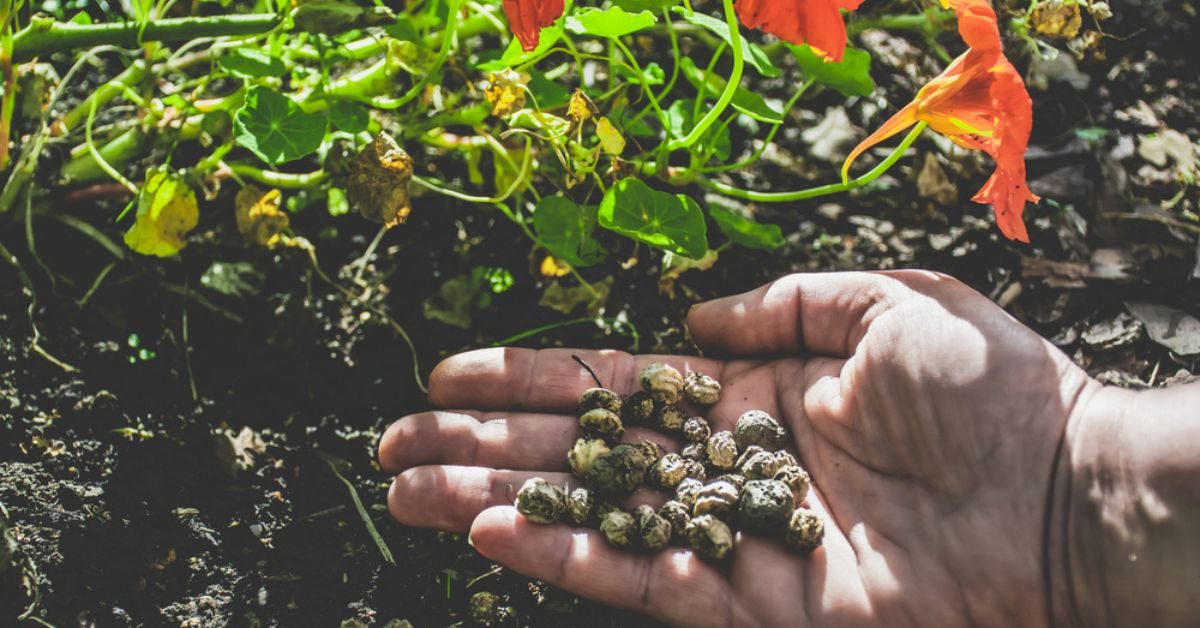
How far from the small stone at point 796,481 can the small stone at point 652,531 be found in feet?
0.73

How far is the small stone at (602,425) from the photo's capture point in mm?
1754

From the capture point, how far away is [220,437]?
193cm

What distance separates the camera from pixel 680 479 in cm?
173

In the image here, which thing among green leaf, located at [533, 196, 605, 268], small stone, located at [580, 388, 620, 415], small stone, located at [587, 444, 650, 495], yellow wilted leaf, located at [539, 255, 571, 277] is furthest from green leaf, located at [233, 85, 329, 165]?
small stone, located at [587, 444, 650, 495]

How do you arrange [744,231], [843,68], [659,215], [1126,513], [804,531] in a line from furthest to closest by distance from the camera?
[744,231]
[843,68]
[659,215]
[804,531]
[1126,513]

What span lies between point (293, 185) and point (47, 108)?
58 centimetres

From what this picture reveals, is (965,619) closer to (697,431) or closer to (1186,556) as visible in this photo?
(1186,556)

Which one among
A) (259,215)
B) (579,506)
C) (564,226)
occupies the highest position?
(259,215)

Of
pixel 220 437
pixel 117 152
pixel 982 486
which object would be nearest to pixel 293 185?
pixel 117 152

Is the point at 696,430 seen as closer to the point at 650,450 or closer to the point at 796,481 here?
the point at 650,450

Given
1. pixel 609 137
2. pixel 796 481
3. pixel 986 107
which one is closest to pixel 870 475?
pixel 796 481

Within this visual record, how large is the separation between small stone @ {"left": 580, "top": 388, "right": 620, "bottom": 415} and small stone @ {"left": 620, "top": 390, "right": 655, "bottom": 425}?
0.03 m

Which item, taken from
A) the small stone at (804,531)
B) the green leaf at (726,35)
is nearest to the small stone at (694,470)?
the small stone at (804,531)

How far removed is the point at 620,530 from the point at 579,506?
88 millimetres
